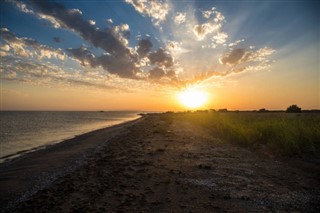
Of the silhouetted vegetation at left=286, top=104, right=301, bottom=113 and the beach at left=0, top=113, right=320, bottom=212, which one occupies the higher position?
the silhouetted vegetation at left=286, top=104, right=301, bottom=113

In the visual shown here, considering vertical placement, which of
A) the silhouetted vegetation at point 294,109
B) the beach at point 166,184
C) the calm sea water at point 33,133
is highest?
the silhouetted vegetation at point 294,109

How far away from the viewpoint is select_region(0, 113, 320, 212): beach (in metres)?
5.68

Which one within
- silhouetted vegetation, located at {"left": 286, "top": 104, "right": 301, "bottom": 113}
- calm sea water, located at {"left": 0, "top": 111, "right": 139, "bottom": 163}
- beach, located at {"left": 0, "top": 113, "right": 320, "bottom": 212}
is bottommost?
calm sea water, located at {"left": 0, "top": 111, "right": 139, "bottom": 163}

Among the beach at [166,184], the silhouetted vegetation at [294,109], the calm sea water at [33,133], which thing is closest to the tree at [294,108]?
the silhouetted vegetation at [294,109]

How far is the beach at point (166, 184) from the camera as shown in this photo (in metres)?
5.68

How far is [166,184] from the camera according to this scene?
7336 mm

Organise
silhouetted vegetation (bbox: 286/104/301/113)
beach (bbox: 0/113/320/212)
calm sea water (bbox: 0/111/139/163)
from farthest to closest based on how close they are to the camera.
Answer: silhouetted vegetation (bbox: 286/104/301/113) < calm sea water (bbox: 0/111/139/163) < beach (bbox: 0/113/320/212)

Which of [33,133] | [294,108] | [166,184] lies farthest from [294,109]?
[166,184]

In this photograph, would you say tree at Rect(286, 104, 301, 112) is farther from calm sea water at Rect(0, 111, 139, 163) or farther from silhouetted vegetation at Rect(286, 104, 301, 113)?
calm sea water at Rect(0, 111, 139, 163)

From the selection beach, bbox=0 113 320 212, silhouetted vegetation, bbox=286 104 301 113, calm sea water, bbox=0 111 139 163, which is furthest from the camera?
silhouetted vegetation, bbox=286 104 301 113

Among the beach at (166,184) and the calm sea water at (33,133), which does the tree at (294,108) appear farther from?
the beach at (166,184)

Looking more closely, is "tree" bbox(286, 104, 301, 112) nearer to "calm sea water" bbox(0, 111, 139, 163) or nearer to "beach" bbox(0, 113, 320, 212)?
"calm sea water" bbox(0, 111, 139, 163)

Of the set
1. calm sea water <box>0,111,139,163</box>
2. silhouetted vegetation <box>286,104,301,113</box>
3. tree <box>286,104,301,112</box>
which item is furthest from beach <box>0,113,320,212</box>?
tree <box>286,104,301,112</box>

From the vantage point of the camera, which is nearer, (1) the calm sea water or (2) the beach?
(2) the beach
